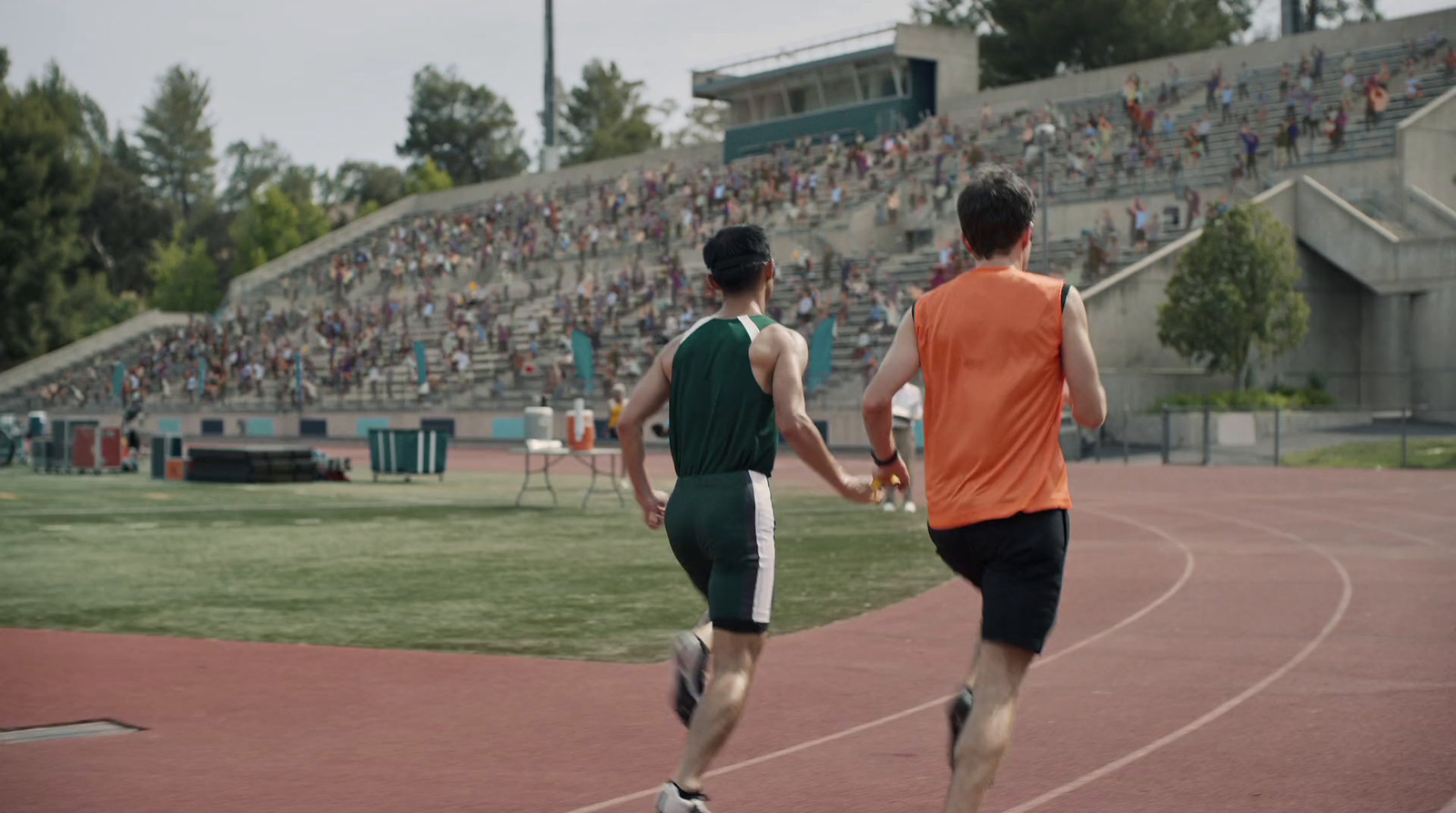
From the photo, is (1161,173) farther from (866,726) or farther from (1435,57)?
(866,726)

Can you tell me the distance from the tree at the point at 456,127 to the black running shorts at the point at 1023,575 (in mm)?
105959

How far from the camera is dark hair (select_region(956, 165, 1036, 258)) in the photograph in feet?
15.2

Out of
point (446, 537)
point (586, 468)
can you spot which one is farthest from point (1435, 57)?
point (446, 537)

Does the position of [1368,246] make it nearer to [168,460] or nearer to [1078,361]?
[168,460]

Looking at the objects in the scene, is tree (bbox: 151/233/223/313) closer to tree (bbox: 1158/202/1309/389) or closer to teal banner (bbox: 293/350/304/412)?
teal banner (bbox: 293/350/304/412)

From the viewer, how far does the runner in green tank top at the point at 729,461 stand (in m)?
5.01

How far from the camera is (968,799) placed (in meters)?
4.31

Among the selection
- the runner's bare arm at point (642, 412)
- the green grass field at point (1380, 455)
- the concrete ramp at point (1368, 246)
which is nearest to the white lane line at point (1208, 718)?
the runner's bare arm at point (642, 412)

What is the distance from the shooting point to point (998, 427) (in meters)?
4.52

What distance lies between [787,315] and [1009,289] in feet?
127

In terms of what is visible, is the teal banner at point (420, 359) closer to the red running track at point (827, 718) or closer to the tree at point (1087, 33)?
the tree at point (1087, 33)

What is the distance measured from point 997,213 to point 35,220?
7477 cm

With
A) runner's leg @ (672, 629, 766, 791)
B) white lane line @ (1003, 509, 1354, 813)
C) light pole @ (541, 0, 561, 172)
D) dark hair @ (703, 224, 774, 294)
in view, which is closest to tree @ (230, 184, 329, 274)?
light pole @ (541, 0, 561, 172)

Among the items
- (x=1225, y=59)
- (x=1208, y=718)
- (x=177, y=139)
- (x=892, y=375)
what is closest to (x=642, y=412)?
(x=892, y=375)
